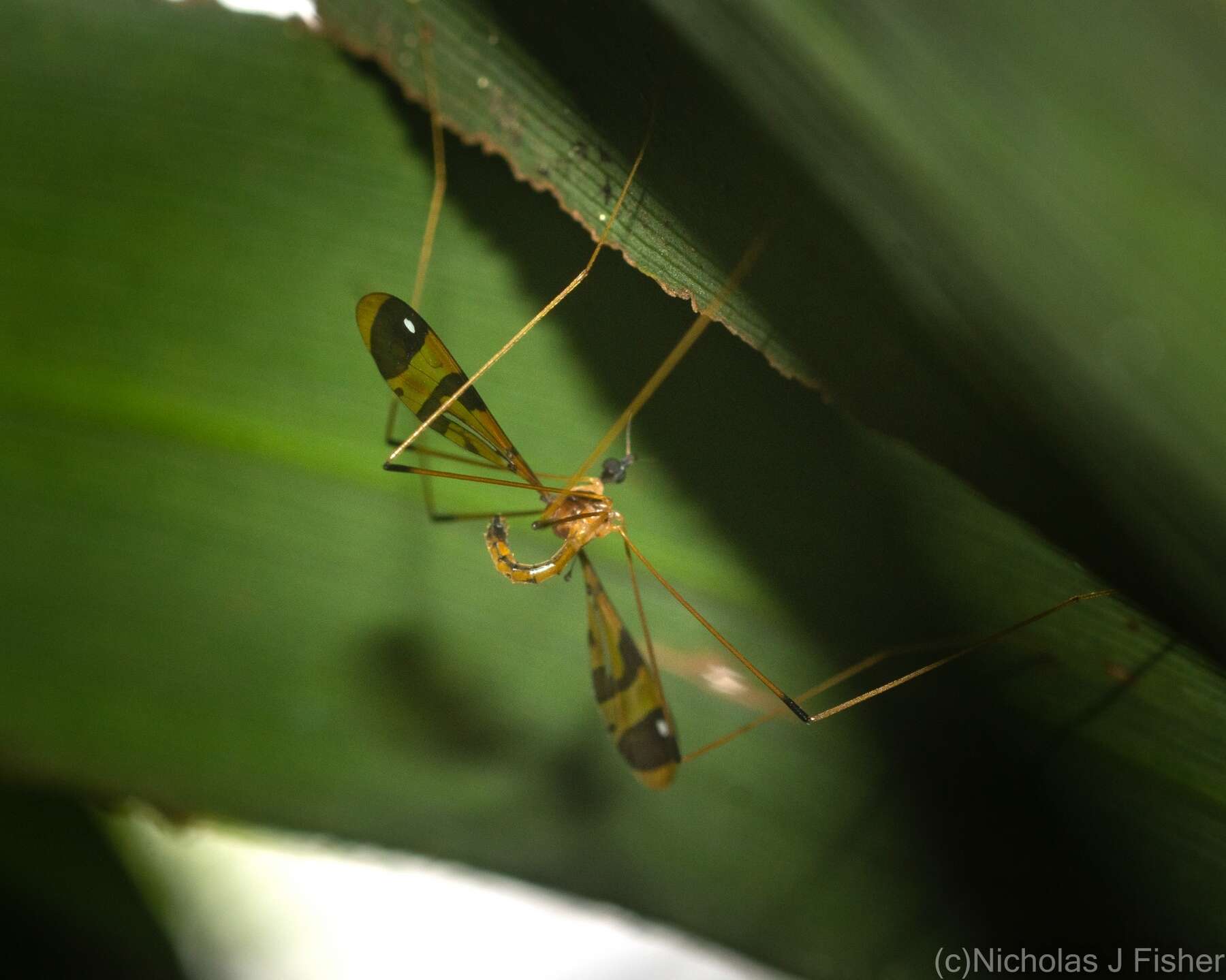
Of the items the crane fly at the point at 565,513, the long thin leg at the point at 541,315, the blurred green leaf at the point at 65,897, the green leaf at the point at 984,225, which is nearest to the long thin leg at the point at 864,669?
the crane fly at the point at 565,513

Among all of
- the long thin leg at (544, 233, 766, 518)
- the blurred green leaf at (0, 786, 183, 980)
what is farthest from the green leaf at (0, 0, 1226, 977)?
A: the blurred green leaf at (0, 786, 183, 980)

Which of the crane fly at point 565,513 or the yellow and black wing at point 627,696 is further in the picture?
the yellow and black wing at point 627,696

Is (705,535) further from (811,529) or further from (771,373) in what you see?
(771,373)

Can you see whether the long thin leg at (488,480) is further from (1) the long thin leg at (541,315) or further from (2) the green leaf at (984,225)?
(2) the green leaf at (984,225)

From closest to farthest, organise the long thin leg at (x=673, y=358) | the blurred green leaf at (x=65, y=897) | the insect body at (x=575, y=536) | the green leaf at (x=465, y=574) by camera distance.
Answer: the long thin leg at (x=673, y=358) < the green leaf at (x=465, y=574) < the insect body at (x=575, y=536) < the blurred green leaf at (x=65, y=897)

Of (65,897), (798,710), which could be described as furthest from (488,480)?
(65,897)

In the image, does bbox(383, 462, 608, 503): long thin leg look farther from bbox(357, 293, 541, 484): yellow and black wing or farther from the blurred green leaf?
the blurred green leaf
